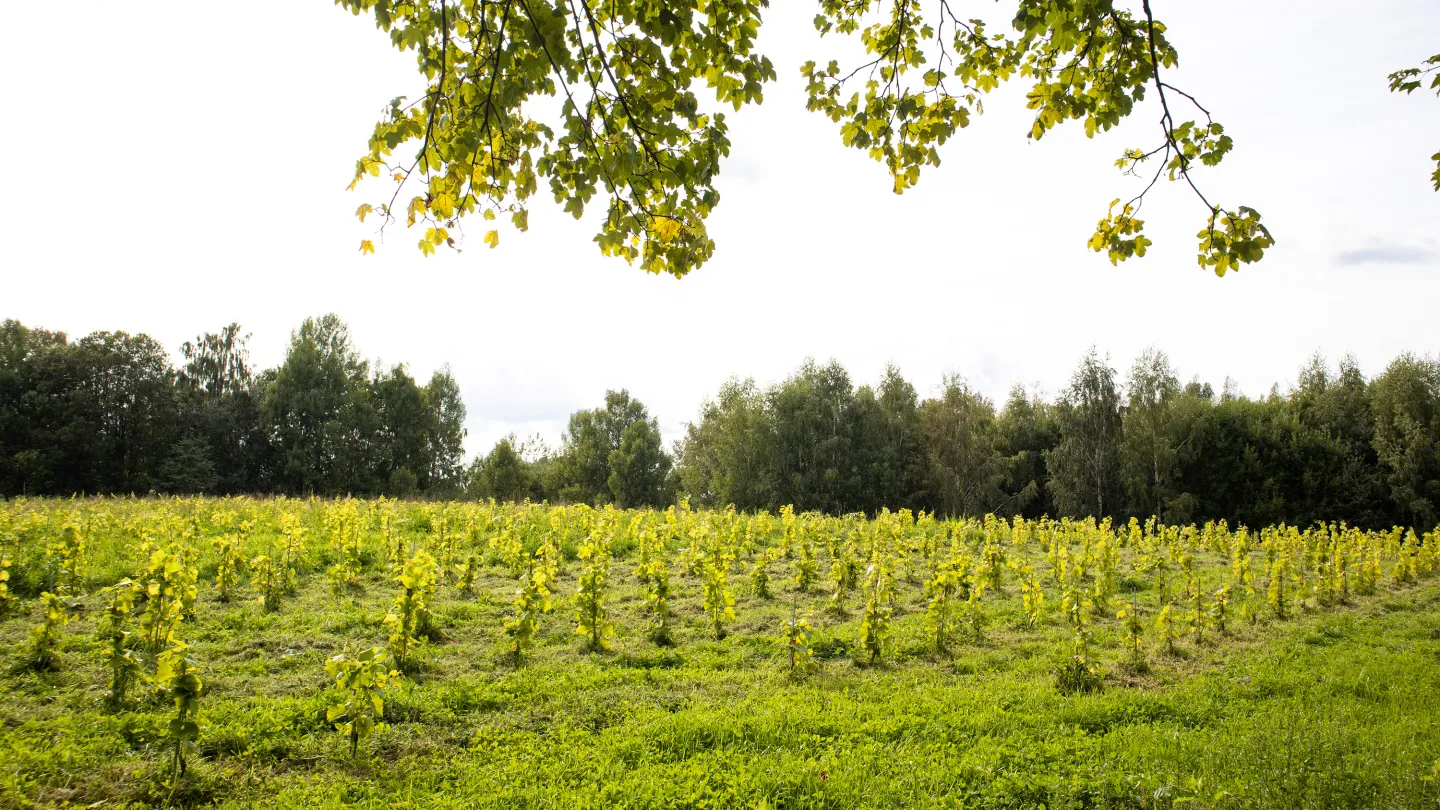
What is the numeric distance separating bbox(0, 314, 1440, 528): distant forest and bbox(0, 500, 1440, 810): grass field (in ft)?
56.9

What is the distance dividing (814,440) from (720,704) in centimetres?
3015

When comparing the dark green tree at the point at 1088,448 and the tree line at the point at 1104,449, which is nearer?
the tree line at the point at 1104,449

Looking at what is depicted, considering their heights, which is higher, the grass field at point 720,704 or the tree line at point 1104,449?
the tree line at point 1104,449

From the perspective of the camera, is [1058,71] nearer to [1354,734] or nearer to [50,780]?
[1354,734]

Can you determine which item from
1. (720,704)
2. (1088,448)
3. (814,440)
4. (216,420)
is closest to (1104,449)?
(1088,448)

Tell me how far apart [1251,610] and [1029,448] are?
1072 inches

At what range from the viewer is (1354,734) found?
4.62 m

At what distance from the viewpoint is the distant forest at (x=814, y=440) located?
28.1 meters

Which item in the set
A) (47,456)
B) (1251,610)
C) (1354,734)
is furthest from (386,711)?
(47,456)

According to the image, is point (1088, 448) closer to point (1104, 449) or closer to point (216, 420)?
point (1104, 449)

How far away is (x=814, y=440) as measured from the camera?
34906 mm

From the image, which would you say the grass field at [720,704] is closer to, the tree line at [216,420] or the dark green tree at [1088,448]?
the dark green tree at [1088,448]

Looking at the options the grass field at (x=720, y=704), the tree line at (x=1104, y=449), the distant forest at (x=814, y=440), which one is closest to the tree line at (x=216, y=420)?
the distant forest at (x=814, y=440)

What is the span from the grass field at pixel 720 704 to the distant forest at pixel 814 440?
17338 millimetres
